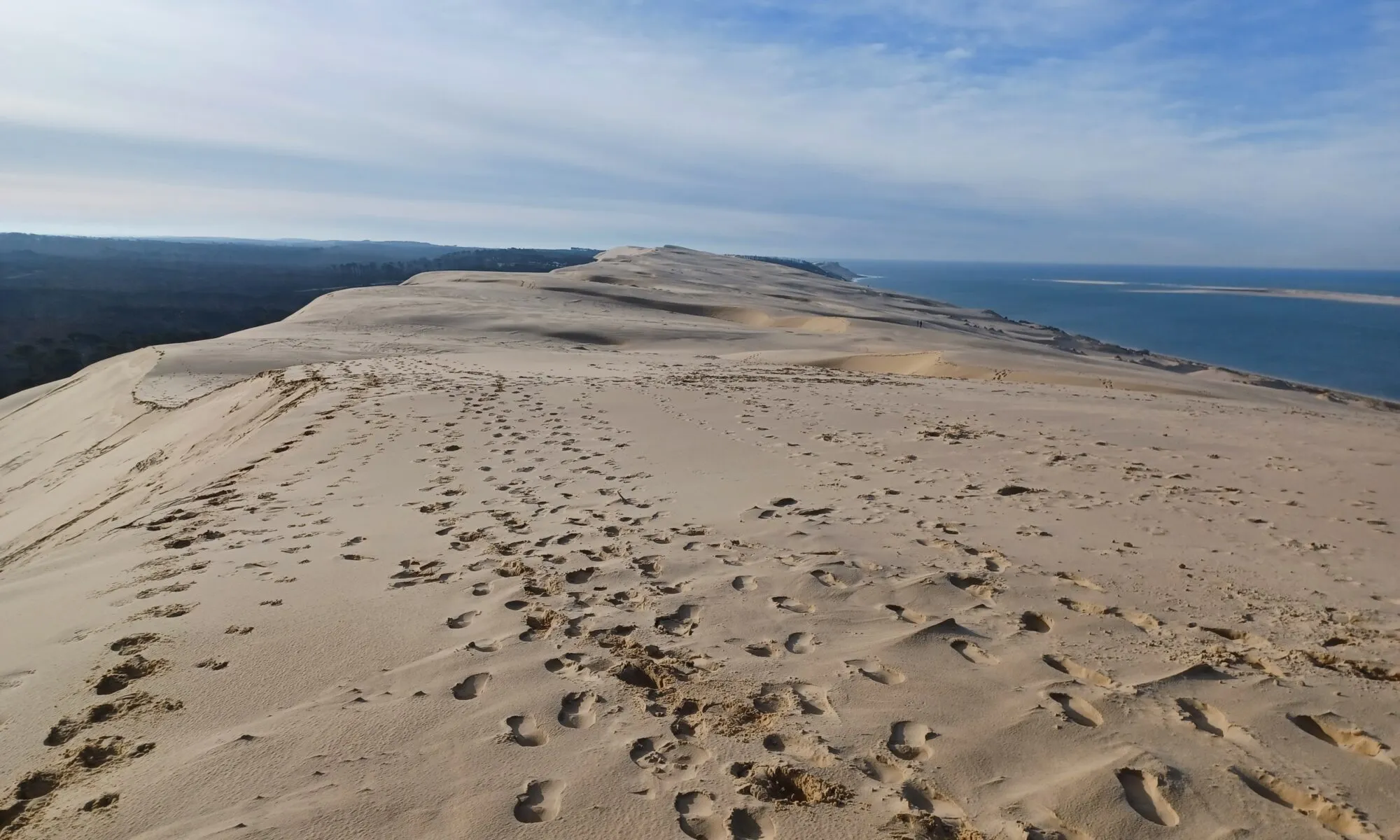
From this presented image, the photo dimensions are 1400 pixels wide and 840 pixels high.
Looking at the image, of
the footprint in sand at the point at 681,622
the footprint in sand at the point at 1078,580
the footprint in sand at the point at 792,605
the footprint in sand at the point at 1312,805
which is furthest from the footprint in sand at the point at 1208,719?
the footprint in sand at the point at 681,622

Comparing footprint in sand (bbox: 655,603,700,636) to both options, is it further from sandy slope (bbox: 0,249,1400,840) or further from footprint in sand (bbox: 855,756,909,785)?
footprint in sand (bbox: 855,756,909,785)

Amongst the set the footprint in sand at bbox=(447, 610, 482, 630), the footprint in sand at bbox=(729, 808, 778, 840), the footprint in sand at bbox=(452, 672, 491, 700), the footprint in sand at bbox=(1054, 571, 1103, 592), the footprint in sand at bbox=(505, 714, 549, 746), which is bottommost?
the footprint in sand at bbox=(447, 610, 482, 630)

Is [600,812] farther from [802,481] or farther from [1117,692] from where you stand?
[802,481]

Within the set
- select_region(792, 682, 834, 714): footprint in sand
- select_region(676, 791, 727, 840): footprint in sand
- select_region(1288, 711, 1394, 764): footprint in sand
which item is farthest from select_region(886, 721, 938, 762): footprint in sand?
select_region(1288, 711, 1394, 764): footprint in sand

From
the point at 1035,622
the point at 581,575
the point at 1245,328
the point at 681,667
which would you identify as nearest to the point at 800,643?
the point at 681,667

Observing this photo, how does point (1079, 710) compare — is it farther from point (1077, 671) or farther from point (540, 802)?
point (540, 802)

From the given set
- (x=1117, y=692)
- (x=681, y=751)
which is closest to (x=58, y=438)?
(x=681, y=751)
